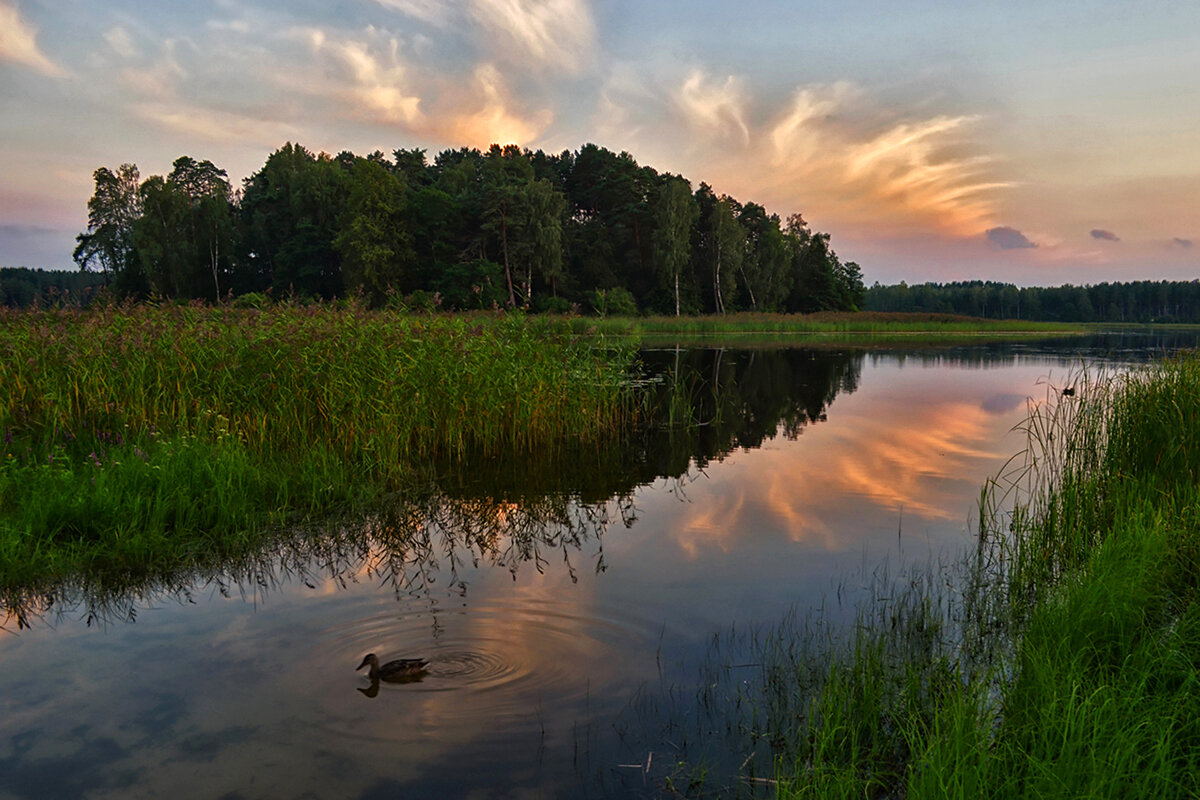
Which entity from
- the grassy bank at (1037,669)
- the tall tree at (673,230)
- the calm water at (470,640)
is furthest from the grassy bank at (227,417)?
the tall tree at (673,230)

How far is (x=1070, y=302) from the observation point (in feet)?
470

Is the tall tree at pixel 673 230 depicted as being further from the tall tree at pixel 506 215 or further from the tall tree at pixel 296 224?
the tall tree at pixel 296 224

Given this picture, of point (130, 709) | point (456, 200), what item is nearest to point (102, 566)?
point (130, 709)

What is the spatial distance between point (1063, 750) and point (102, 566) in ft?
22.9

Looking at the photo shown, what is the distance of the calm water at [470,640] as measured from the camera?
146 inches

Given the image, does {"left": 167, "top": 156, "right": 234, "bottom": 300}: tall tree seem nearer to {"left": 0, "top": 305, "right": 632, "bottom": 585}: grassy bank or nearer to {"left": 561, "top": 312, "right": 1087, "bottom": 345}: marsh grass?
{"left": 561, "top": 312, "right": 1087, "bottom": 345}: marsh grass

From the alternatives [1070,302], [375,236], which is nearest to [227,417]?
[375,236]

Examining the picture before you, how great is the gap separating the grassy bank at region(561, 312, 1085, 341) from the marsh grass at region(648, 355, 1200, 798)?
36.7 metres

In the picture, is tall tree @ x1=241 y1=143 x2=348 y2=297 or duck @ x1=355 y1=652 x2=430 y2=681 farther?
tall tree @ x1=241 y1=143 x2=348 y2=297

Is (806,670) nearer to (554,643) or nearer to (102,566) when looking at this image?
(554,643)

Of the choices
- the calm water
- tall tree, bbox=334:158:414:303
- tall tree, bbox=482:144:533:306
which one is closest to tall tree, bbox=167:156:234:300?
tall tree, bbox=334:158:414:303

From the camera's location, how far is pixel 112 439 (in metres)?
8.35

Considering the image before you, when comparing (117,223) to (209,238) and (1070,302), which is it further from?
(1070,302)

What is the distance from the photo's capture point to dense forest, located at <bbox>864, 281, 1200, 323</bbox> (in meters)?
132
